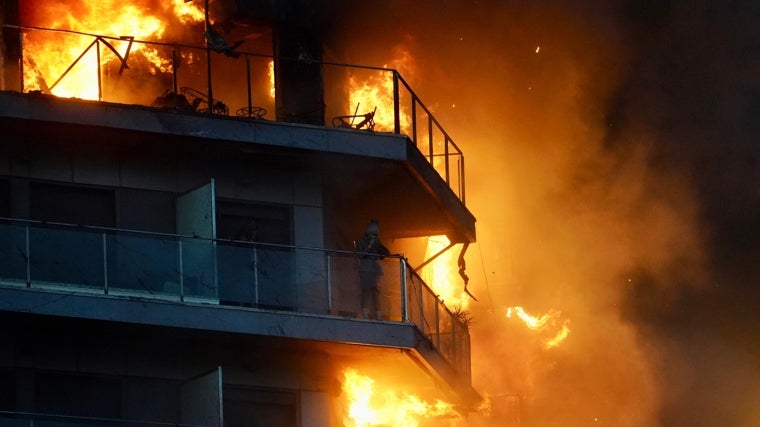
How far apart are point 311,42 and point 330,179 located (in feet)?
9.76

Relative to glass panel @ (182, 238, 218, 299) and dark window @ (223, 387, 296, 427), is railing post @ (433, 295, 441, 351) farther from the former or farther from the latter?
glass panel @ (182, 238, 218, 299)

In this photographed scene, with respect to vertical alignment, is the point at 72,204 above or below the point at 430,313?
above

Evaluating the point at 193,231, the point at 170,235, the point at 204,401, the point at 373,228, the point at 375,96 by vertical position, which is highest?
the point at 375,96

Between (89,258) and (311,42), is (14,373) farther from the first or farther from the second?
(311,42)

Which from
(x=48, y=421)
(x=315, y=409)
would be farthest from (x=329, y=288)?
(x=48, y=421)

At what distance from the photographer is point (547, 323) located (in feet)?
190

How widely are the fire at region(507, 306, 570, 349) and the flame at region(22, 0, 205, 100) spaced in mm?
16553

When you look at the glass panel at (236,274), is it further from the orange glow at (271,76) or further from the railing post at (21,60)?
the orange glow at (271,76)

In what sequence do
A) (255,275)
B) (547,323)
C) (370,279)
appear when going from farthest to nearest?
1. (547,323)
2. (370,279)
3. (255,275)

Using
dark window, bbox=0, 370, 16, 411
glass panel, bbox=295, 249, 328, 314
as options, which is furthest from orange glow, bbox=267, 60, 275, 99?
dark window, bbox=0, 370, 16, 411

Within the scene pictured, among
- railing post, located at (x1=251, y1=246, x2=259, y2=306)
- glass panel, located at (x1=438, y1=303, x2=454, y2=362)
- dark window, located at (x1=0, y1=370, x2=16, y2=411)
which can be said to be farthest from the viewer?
glass panel, located at (x1=438, y1=303, x2=454, y2=362)

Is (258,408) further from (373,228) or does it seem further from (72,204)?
(72,204)

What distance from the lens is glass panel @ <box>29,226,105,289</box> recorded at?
37.2m

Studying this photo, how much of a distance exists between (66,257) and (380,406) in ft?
25.6
